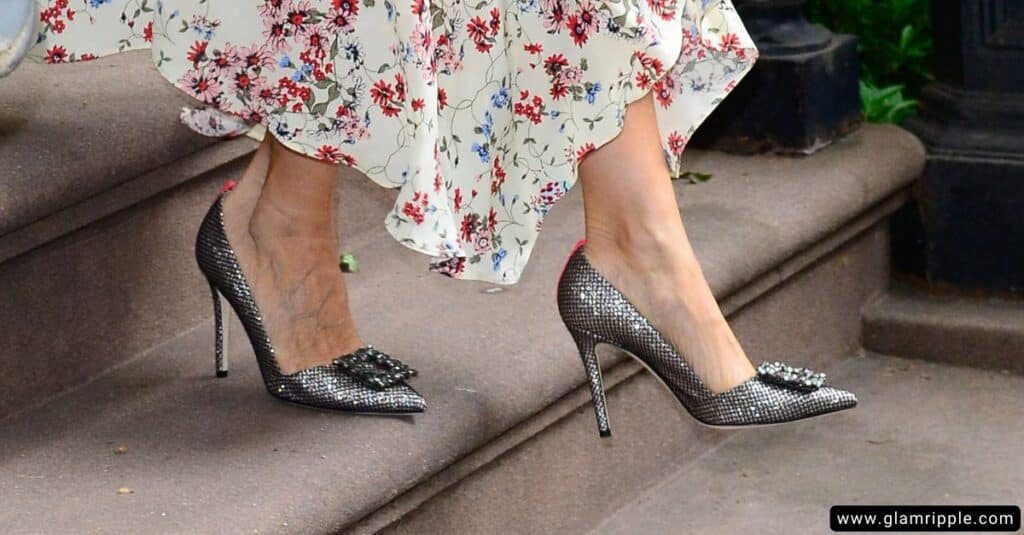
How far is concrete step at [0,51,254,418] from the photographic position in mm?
1803

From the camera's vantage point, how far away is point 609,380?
2045 mm

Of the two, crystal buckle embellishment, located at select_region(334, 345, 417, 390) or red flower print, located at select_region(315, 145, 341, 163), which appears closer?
red flower print, located at select_region(315, 145, 341, 163)

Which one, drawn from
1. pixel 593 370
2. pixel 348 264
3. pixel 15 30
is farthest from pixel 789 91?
pixel 15 30

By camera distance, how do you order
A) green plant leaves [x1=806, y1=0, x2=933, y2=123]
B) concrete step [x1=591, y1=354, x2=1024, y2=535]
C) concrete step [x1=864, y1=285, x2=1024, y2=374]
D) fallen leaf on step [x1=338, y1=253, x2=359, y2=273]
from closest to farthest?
concrete step [x1=591, y1=354, x2=1024, y2=535], fallen leaf on step [x1=338, y1=253, x2=359, y2=273], concrete step [x1=864, y1=285, x2=1024, y2=374], green plant leaves [x1=806, y1=0, x2=933, y2=123]

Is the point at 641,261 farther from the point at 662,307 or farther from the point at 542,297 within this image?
the point at 542,297

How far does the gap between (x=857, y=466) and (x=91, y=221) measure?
1105 millimetres

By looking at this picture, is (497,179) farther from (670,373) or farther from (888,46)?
(888,46)

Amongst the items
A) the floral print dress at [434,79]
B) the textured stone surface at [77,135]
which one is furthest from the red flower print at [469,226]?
the textured stone surface at [77,135]

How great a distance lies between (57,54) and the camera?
5.68ft

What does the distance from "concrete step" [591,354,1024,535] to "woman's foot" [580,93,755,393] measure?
374 millimetres

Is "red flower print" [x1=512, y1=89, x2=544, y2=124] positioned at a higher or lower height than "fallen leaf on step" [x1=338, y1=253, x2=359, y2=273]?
higher

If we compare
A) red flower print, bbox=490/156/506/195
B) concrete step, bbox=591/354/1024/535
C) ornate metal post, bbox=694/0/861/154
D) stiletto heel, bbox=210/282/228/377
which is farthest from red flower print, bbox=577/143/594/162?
ornate metal post, bbox=694/0/861/154

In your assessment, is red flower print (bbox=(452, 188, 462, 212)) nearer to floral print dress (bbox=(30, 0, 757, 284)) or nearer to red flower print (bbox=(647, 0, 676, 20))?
floral print dress (bbox=(30, 0, 757, 284))

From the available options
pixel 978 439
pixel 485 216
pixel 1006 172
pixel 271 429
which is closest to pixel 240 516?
pixel 271 429
